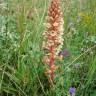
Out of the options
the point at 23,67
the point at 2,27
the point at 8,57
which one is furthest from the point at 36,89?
the point at 2,27

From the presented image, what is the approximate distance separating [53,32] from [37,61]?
1.27ft

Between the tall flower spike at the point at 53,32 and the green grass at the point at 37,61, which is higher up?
the tall flower spike at the point at 53,32

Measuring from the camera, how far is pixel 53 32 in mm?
2236

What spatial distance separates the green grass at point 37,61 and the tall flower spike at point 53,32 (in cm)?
13

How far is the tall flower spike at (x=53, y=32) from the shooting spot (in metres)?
2.18

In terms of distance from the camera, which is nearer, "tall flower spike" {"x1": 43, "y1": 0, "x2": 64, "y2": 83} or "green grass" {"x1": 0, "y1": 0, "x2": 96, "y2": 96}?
"tall flower spike" {"x1": 43, "y1": 0, "x2": 64, "y2": 83}

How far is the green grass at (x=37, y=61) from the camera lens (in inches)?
93.9

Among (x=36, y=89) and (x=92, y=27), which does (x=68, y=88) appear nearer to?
(x=36, y=89)

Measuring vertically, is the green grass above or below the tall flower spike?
below

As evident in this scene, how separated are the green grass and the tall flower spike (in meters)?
0.13

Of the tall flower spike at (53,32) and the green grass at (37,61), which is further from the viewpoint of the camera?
the green grass at (37,61)

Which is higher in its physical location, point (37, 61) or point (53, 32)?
point (53, 32)

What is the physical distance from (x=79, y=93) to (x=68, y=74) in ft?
0.55

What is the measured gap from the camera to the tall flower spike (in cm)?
218
